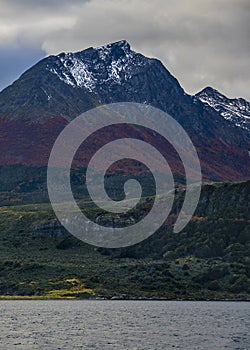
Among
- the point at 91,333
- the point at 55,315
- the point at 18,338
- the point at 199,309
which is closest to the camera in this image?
the point at 18,338

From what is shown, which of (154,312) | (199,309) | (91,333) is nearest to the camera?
(91,333)

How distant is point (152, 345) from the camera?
4018 inches

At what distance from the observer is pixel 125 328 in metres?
128

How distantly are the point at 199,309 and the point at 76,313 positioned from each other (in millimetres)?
35945

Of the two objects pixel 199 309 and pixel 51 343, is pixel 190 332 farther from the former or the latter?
pixel 199 309

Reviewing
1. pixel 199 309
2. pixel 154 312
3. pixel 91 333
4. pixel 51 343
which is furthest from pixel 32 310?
pixel 51 343

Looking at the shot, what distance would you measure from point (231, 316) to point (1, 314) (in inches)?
2116

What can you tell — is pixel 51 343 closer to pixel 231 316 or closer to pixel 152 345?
pixel 152 345

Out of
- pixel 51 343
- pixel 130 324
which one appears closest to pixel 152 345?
pixel 51 343

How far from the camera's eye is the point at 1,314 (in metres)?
163

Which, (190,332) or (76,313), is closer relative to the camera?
(190,332)

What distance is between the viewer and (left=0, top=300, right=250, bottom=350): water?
103m

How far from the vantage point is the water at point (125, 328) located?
Answer: 103312mm

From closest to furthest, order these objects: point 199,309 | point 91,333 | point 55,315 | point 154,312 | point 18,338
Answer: point 18,338 < point 91,333 < point 55,315 < point 154,312 < point 199,309
